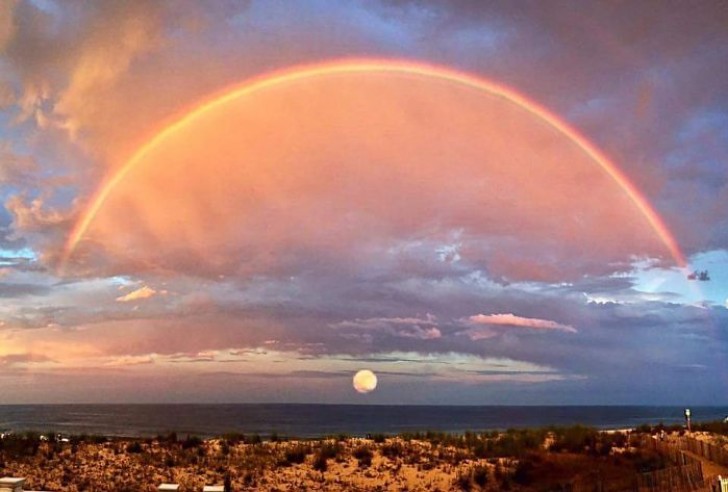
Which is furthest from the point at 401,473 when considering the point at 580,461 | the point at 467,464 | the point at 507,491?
the point at 580,461

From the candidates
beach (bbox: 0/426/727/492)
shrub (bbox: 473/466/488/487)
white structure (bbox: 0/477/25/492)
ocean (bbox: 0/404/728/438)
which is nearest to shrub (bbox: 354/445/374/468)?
beach (bbox: 0/426/727/492)

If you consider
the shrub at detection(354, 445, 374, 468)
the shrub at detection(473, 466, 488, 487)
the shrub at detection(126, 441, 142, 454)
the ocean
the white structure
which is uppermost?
the white structure

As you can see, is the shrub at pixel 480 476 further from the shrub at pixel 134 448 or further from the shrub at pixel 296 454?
the shrub at pixel 134 448

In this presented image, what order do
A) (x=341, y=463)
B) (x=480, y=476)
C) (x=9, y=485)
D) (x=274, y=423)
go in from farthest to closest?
1. (x=274, y=423)
2. (x=341, y=463)
3. (x=480, y=476)
4. (x=9, y=485)

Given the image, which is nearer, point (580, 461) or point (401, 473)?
point (401, 473)

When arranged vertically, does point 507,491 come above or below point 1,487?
below

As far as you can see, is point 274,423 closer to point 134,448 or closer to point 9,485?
point 134,448

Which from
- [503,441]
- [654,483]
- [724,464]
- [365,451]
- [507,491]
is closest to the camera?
[654,483]

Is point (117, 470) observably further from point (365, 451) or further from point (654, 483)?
point (654, 483)

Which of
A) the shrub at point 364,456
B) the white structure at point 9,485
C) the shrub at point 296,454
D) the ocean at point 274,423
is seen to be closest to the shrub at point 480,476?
the shrub at point 364,456

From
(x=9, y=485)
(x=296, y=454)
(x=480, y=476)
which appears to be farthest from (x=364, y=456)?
(x=9, y=485)

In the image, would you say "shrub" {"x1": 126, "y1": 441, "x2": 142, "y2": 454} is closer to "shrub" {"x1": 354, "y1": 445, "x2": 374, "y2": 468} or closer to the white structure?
"shrub" {"x1": 354, "y1": 445, "x2": 374, "y2": 468}
